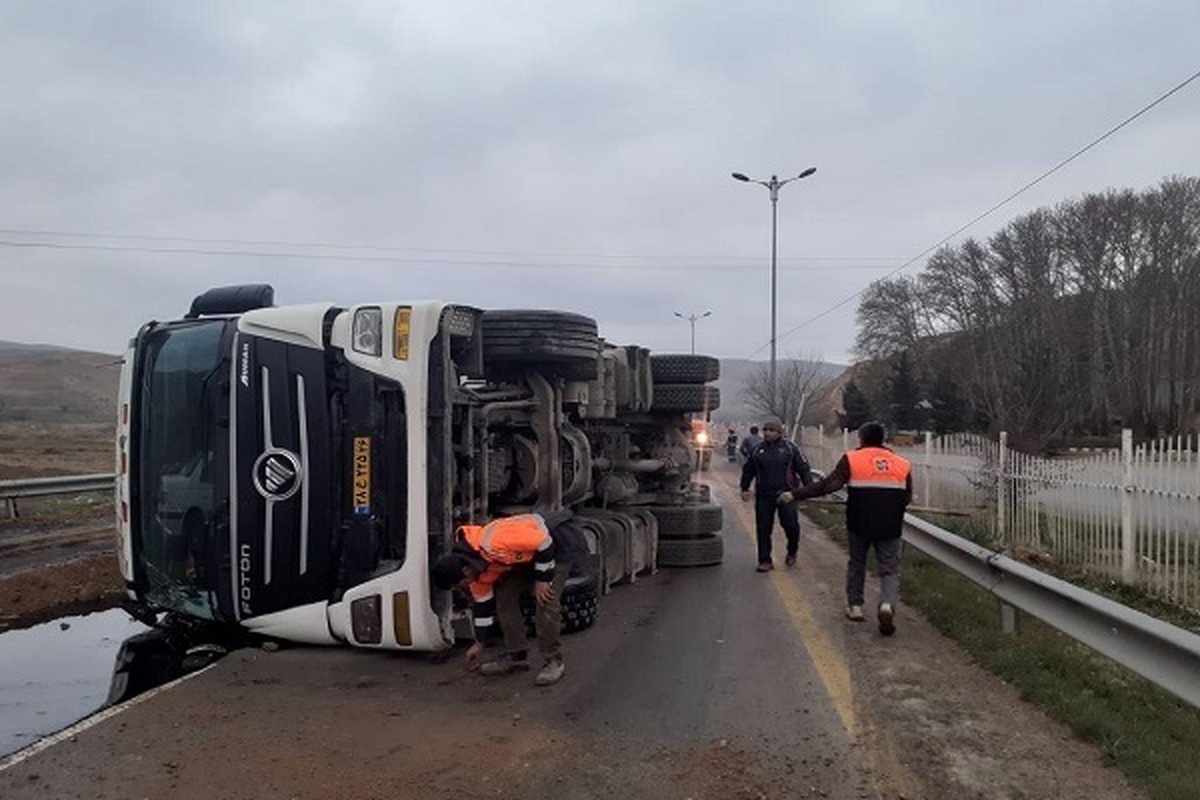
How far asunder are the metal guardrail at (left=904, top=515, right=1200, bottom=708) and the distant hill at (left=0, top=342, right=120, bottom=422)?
60.0 metres

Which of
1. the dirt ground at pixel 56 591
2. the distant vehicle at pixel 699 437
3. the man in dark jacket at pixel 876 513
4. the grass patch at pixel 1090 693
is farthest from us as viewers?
the distant vehicle at pixel 699 437

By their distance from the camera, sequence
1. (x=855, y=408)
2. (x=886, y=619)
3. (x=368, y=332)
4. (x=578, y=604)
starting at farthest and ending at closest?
Answer: (x=855, y=408) → (x=578, y=604) → (x=886, y=619) → (x=368, y=332)

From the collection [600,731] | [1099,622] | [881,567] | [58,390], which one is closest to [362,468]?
[600,731]

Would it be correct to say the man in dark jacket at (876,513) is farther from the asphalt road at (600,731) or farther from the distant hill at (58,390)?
the distant hill at (58,390)

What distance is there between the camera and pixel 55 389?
75.9 m

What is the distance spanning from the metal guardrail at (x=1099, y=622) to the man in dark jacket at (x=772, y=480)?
2.45m

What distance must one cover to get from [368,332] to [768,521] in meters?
5.51

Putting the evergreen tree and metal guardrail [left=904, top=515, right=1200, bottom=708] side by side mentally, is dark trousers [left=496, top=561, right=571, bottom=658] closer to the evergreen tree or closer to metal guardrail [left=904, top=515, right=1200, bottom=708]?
metal guardrail [left=904, top=515, right=1200, bottom=708]

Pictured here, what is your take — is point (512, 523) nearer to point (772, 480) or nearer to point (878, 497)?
point (878, 497)

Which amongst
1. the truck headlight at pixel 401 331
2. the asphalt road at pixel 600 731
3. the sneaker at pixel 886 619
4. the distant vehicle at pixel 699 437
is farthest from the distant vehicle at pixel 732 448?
the truck headlight at pixel 401 331

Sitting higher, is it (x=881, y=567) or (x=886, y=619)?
(x=881, y=567)

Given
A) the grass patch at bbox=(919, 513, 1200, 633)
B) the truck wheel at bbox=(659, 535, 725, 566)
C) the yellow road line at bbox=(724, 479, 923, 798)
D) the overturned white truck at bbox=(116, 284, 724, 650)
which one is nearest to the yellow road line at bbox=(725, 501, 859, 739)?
the yellow road line at bbox=(724, 479, 923, 798)

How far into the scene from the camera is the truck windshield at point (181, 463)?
577 centimetres

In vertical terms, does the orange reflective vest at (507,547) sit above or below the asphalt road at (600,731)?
above
